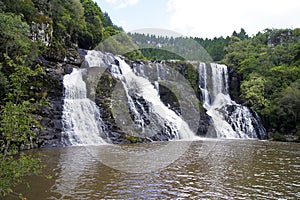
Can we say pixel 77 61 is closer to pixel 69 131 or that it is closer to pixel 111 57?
pixel 111 57

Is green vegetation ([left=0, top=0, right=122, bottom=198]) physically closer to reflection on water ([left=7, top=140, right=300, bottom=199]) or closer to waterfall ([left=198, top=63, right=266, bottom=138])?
reflection on water ([left=7, top=140, right=300, bottom=199])

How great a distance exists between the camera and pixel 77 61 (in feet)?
79.7

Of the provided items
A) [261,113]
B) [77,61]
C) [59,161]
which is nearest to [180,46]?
[261,113]

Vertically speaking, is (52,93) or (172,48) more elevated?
(172,48)

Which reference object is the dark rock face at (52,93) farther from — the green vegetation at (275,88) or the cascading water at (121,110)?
the green vegetation at (275,88)

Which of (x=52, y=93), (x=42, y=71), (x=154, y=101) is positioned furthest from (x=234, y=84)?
(x=42, y=71)

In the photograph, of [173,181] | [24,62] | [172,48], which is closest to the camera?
[24,62]

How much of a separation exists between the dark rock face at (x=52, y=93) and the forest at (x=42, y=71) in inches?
17.6

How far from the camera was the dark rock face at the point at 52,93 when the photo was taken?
17.2m

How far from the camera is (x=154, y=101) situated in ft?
88.0

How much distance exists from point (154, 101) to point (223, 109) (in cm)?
967

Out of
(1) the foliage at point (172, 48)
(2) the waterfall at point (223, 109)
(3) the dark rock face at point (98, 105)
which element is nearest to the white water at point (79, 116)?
(3) the dark rock face at point (98, 105)

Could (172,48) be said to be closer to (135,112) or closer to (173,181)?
(135,112)

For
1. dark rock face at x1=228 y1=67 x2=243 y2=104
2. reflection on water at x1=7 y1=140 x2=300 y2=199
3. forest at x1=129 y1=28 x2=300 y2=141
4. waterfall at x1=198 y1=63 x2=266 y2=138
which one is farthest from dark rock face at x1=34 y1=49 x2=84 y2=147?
dark rock face at x1=228 y1=67 x2=243 y2=104
